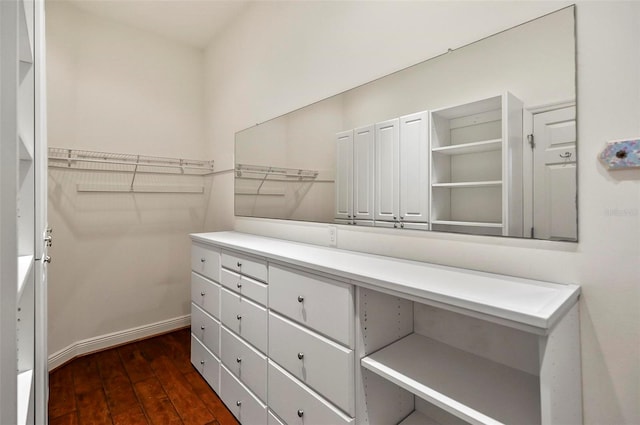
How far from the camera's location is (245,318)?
1722 mm

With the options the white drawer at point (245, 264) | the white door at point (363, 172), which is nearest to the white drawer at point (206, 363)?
the white drawer at point (245, 264)

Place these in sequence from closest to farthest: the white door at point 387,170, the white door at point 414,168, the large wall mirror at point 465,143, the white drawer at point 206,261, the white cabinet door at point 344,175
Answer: the large wall mirror at point 465,143 → the white door at point 414,168 → the white door at point 387,170 → the white cabinet door at point 344,175 → the white drawer at point 206,261

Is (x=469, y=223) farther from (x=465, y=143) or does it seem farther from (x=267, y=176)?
(x=267, y=176)

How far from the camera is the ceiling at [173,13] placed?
99.2 inches

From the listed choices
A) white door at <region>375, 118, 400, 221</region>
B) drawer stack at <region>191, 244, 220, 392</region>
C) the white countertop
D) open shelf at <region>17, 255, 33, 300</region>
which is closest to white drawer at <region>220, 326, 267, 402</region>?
drawer stack at <region>191, 244, 220, 392</region>

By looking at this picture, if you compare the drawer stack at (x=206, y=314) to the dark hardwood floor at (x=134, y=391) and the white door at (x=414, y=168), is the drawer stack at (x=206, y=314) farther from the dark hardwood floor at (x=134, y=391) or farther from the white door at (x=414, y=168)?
the white door at (x=414, y=168)

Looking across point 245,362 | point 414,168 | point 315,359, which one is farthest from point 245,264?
point 414,168

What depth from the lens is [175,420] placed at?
5.95ft

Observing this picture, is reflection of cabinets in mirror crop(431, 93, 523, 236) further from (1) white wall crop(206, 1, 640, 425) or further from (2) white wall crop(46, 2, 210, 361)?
(2) white wall crop(46, 2, 210, 361)

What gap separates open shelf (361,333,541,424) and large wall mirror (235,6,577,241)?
1.60ft

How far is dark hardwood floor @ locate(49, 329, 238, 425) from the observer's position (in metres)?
1.84

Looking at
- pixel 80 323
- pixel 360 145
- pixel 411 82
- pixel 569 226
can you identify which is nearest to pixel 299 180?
pixel 360 145

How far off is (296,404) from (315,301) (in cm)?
50

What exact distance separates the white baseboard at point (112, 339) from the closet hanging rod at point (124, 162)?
1492mm
